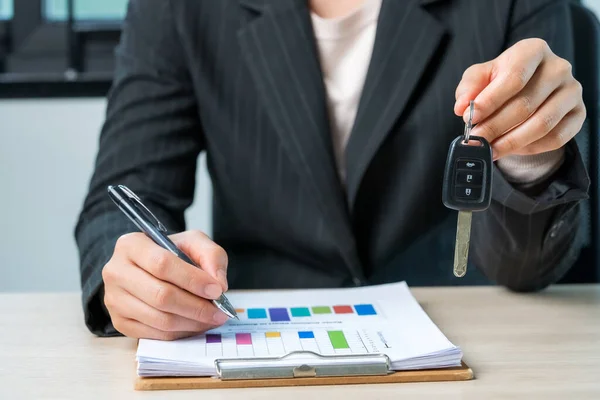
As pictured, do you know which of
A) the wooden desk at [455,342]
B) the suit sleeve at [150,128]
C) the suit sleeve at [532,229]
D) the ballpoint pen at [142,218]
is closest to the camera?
the wooden desk at [455,342]

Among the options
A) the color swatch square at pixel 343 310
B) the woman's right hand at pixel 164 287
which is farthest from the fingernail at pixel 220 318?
the color swatch square at pixel 343 310

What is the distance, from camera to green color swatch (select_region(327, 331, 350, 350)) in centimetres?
69

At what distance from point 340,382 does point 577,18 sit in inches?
31.5

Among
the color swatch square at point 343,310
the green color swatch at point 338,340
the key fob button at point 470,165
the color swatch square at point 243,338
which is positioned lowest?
the color swatch square at point 343,310

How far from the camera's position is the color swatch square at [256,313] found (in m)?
0.79

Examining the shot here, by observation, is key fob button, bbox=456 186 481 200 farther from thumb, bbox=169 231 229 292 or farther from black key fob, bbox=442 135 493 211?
thumb, bbox=169 231 229 292

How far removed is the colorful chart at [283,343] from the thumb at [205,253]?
5 centimetres

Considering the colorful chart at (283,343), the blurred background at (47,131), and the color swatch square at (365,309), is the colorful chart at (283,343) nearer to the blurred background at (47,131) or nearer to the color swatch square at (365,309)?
the color swatch square at (365,309)

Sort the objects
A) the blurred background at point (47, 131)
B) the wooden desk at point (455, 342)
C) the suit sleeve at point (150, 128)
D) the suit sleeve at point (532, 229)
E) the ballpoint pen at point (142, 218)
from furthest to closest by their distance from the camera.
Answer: the blurred background at point (47, 131), the suit sleeve at point (150, 128), the suit sleeve at point (532, 229), the ballpoint pen at point (142, 218), the wooden desk at point (455, 342)

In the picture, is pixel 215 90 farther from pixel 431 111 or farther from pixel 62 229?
pixel 62 229

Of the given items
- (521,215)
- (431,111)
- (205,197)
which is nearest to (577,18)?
(431,111)

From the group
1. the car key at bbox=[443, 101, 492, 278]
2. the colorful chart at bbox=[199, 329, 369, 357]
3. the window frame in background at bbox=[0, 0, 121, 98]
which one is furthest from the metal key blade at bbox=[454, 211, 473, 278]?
the window frame in background at bbox=[0, 0, 121, 98]

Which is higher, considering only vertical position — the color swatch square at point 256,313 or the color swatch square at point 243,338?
the color swatch square at point 243,338

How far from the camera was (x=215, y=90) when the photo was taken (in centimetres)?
114
